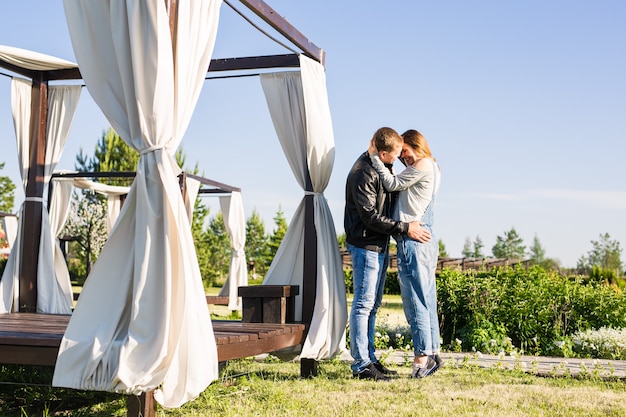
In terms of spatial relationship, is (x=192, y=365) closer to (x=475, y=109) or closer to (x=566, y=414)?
(x=566, y=414)

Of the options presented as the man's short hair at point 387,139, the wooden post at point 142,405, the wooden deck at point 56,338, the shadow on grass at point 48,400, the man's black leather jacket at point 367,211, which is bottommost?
the shadow on grass at point 48,400

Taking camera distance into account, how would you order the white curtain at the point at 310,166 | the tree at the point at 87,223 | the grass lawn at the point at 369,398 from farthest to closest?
the tree at the point at 87,223, the white curtain at the point at 310,166, the grass lawn at the point at 369,398

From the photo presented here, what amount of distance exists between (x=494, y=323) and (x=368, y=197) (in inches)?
110

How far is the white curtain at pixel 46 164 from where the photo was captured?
5.61 metres

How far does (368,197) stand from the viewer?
4641 mm

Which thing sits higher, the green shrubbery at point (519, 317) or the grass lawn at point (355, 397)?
the green shrubbery at point (519, 317)

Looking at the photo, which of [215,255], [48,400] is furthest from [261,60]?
[215,255]

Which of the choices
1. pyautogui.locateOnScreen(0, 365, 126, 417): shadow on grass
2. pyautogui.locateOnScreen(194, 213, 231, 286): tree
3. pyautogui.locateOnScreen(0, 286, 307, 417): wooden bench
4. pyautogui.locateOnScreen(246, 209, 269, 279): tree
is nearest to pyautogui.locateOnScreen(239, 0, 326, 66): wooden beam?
pyautogui.locateOnScreen(0, 286, 307, 417): wooden bench

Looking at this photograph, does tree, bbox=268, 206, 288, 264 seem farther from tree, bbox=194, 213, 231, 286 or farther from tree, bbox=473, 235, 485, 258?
tree, bbox=473, 235, 485, 258

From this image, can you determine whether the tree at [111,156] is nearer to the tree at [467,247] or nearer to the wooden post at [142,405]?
the wooden post at [142,405]

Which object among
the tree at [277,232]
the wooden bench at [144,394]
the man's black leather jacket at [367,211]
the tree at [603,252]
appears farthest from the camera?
the tree at [603,252]

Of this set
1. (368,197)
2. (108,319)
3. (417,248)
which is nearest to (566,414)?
(417,248)

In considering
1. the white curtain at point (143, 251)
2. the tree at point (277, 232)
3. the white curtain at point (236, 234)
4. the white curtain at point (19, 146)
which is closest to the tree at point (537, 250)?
the tree at point (277, 232)

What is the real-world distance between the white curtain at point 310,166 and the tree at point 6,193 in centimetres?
3132
